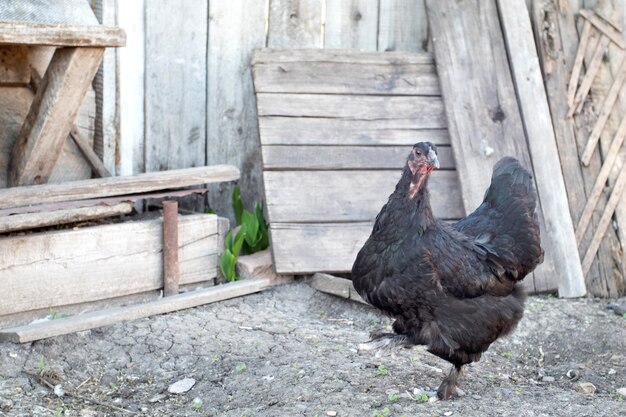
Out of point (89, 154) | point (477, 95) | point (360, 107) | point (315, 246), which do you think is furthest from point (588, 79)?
point (89, 154)

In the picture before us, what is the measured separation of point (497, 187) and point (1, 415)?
2.62 m

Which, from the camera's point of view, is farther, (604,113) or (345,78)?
(604,113)

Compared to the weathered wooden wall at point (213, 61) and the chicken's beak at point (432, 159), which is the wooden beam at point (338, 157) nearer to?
the weathered wooden wall at point (213, 61)

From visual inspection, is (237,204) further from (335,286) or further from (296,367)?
(296,367)

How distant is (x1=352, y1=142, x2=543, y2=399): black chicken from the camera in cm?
419

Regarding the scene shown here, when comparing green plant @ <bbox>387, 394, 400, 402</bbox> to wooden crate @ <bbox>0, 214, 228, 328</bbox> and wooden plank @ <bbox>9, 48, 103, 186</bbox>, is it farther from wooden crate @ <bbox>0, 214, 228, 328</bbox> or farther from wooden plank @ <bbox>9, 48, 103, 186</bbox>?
wooden plank @ <bbox>9, 48, 103, 186</bbox>

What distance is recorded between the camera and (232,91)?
6105 millimetres

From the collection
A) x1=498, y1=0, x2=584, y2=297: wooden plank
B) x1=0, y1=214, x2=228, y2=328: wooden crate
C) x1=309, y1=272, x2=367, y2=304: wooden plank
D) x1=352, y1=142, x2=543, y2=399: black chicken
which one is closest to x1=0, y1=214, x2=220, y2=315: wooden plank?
x1=0, y1=214, x2=228, y2=328: wooden crate

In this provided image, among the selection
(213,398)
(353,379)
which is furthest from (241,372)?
(353,379)

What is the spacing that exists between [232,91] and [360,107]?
856mm

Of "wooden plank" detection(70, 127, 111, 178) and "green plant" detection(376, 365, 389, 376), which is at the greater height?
"wooden plank" detection(70, 127, 111, 178)

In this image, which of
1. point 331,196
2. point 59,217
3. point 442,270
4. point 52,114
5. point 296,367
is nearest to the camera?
point 442,270

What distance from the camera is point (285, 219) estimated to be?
5.73m

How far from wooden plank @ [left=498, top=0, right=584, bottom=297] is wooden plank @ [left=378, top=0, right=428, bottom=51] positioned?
567 millimetres
